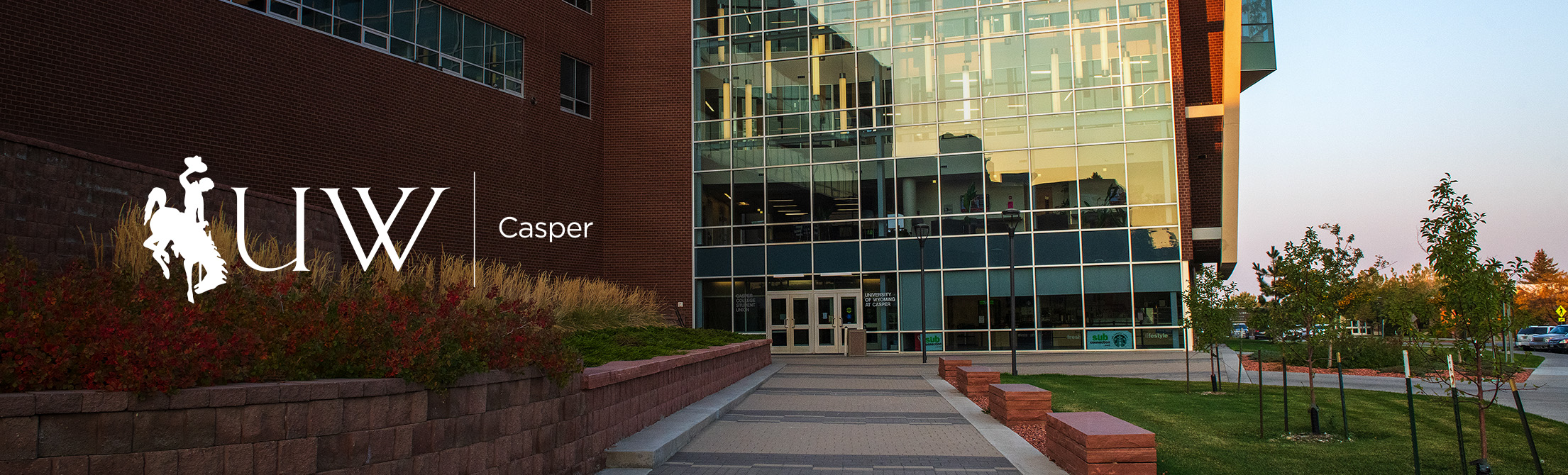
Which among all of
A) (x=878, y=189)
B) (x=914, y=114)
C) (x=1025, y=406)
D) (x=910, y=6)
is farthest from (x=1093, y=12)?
(x=1025, y=406)

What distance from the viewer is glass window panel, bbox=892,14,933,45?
1201 inches

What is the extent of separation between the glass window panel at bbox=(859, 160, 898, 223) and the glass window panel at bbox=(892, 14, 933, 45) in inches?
157

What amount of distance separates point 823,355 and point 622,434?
803 inches

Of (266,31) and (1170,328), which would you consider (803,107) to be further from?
(266,31)

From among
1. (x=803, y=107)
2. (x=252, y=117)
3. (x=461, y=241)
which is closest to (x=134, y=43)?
(x=252, y=117)

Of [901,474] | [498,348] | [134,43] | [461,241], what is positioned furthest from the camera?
[461,241]

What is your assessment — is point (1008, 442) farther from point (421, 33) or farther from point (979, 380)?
point (421, 33)

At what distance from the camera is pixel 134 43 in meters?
16.8

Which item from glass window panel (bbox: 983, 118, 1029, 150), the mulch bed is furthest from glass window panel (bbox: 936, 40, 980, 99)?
the mulch bed

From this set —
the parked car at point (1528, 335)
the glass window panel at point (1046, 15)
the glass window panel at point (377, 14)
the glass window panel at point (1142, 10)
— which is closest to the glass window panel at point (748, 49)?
the glass window panel at point (1046, 15)

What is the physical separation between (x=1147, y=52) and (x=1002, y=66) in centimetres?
429

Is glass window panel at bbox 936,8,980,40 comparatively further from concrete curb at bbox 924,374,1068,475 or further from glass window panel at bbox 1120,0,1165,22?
concrete curb at bbox 924,374,1068,475

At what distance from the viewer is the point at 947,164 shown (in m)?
29.9

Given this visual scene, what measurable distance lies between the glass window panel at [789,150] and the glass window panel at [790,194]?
0.24 m
